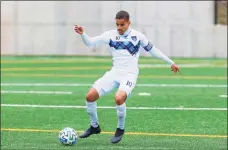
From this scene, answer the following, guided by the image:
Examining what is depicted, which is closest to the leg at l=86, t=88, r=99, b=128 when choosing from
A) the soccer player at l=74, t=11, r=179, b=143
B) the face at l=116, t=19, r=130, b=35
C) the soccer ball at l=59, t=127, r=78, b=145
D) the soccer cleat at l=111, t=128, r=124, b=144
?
the soccer player at l=74, t=11, r=179, b=143

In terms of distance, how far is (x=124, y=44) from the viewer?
11.5 metres

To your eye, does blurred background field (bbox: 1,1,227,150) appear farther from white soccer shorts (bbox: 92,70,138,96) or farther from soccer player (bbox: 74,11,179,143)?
white soccer shorts (bbox: 92,70,138,96)

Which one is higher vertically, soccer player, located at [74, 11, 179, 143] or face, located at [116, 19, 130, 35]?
face, located at [116, 19, 130, 35]

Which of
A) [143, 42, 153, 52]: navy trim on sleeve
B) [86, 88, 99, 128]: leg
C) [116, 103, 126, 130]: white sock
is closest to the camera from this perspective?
[116, 103, 126, 130]: white sock

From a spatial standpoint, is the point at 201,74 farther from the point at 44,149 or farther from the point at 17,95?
the point at 44,149

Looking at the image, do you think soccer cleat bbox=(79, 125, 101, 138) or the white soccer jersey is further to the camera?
soccer cleat bbox=(79, 125, 101, 138)

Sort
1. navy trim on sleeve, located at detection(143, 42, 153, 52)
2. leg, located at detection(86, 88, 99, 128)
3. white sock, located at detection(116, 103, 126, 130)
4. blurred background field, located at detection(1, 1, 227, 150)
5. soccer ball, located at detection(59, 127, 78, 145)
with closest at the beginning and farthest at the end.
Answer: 1. soccer ball, located at detection(59, 127, 78, 145)
2. white sock, located at detection(116, 103, 126, 130)
3. leg, located at detection(86, 88, 99, 128)
4. navy trim on sleeve, located at detection(143, 42, 153, 52)
5. blurred background field, located at detection(1, 1, 227, 150)

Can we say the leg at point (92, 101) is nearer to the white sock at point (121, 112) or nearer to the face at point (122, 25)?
the white sock at point (121, 112)

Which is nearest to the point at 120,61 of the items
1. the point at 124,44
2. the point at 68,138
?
the point at 124,44

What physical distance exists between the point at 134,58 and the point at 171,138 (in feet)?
4.61

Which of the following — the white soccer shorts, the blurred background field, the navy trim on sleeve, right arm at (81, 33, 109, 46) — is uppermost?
right arm at (81, 33, 109, 46)

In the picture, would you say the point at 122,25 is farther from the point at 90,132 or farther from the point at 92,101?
the point at 90,132

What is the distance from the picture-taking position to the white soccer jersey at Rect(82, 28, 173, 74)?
11492 millimetres

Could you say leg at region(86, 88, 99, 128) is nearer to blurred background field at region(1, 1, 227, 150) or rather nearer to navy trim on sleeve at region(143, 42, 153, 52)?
blurred background field at region(1, 1, 227, 150)
